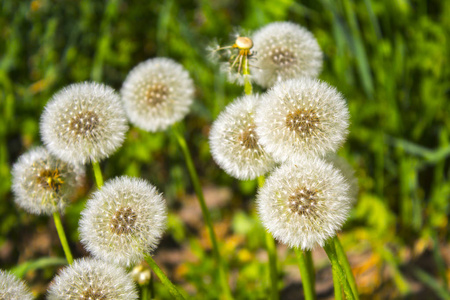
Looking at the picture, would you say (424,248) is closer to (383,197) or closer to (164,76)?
(383,197)

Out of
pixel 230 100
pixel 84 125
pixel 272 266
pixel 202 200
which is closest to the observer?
pixel 84 125

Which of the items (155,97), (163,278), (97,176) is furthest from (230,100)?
(163,278)

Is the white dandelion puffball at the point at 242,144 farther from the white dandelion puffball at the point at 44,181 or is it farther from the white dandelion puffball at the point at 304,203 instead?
the white dandelion puffball at the point at 44,181

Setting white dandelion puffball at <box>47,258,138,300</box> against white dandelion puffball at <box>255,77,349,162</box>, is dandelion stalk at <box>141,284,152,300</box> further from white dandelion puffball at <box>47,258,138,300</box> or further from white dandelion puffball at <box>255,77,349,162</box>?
white dandelion puffball at <box>255,77,349,162</box>

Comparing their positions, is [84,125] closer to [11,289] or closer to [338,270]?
[11,289]

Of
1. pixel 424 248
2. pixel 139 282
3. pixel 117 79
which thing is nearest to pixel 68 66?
pixel 117 79

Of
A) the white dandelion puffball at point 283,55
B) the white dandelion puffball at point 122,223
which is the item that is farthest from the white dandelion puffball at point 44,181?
the white dandelion puffball at point 283,55
